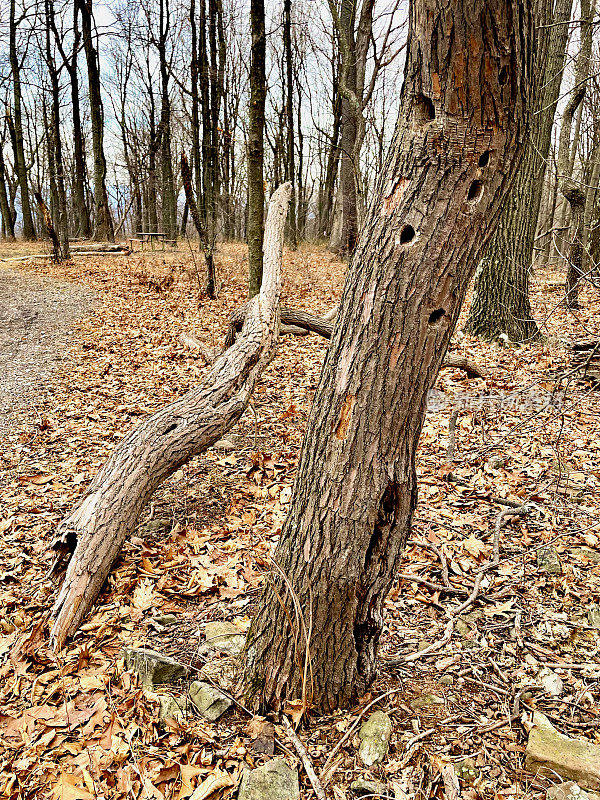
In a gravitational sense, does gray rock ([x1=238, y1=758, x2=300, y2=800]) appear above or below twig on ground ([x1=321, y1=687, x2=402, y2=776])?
below

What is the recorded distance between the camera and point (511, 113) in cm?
168

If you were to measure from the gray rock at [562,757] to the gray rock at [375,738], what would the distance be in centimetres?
58

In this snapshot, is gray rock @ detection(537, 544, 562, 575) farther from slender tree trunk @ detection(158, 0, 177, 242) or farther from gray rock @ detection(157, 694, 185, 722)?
slender tree trunk @ detection(158, 0, 177, 242)

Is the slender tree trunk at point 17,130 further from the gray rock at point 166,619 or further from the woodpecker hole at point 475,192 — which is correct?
the woodpecker hole at point 475,192

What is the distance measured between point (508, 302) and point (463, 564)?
4.81m

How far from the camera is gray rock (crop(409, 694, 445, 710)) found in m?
2.47

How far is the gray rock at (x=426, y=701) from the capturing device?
247 centimetres

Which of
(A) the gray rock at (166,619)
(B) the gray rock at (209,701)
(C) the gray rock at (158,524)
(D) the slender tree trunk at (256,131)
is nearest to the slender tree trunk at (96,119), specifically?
(D) the slender tree trunk at (256,131)

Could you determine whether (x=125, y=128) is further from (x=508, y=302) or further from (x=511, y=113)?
(x=511, y=113)

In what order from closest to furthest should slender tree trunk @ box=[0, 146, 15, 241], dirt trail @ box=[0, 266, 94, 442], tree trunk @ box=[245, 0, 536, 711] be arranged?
tree trunk @ box=[245, 0, 536, 711] → dirt trail @ box=[0, 266, 94, 442] → slender tree trunk @ box=[0, 146, 15, 241]

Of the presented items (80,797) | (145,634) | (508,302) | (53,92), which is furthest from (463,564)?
(53,92)

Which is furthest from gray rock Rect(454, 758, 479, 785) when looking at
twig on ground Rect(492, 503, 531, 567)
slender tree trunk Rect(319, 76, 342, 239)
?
slender tree trunk Rect(319, 76, 342, 239)

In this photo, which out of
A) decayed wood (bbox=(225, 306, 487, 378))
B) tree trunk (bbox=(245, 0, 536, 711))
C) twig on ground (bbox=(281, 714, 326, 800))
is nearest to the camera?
tree trunk (bbox=(245, 0, 536, 711))

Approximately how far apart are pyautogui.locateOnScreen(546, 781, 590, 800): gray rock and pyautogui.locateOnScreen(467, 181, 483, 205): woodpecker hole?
7.31 ft
